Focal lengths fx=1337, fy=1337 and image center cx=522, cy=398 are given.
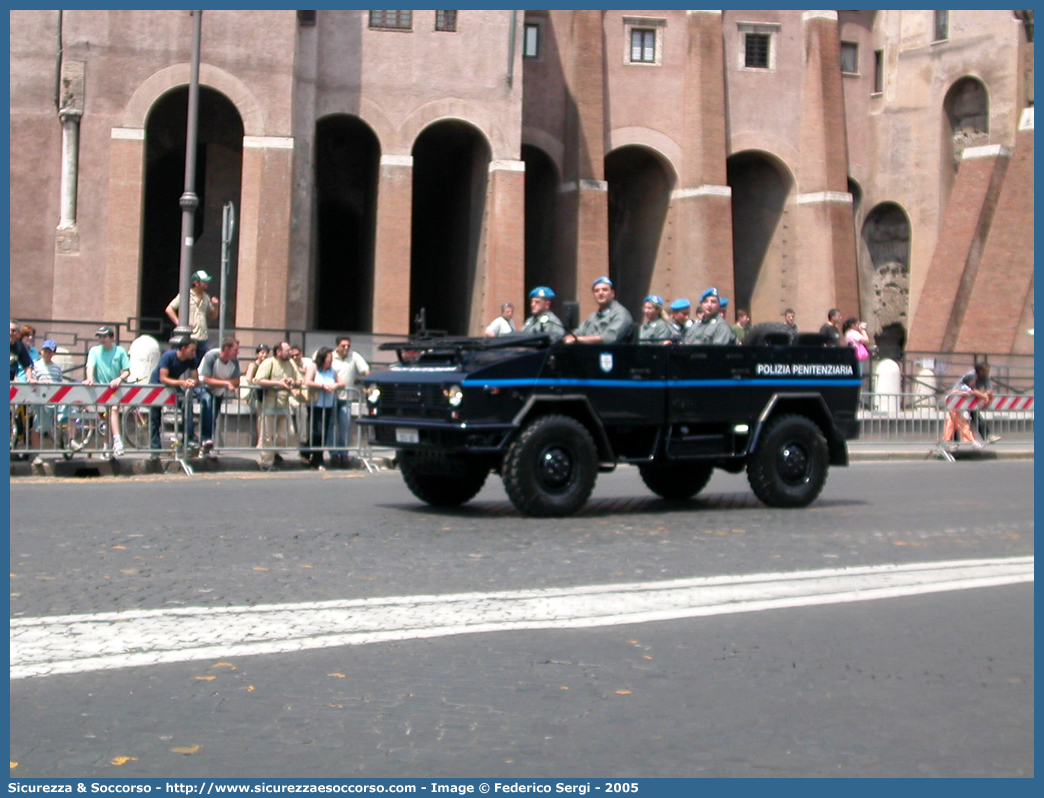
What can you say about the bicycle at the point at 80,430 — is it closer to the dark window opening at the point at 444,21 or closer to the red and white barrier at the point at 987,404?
the red and white barrier at the point at 987,404

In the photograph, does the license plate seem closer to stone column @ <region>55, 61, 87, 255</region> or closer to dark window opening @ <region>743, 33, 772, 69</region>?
stone column @ <region>55, 61, 87, 255</region>

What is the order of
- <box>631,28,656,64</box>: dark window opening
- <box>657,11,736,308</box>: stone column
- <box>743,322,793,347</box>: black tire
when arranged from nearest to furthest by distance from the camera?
<box>743,322,793,347</box>: black tire < <box>657,11,736,308</box>: stone column < <box>631,28,656,64</box>: dark window opening

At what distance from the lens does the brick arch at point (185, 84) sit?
27.9 metres

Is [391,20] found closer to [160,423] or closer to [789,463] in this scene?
[160,423]

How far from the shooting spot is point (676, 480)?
13.8 meters

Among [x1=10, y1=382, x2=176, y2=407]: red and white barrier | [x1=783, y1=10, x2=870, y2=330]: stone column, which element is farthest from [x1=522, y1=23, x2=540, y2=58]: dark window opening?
[x1=10, y1=382, x2=176, y2=407]: red and white barrier

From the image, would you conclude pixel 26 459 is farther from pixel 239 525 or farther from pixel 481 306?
pixel 481 306

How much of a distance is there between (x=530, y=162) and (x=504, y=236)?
537 cm

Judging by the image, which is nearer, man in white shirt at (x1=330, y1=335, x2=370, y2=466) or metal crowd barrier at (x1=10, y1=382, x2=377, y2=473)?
metal crowd barrier at (x1=10, y1=382, x2=377, y2=473)

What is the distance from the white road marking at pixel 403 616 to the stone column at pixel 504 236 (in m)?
22.7

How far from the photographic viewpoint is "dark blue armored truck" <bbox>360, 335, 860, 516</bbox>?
37.8 feet

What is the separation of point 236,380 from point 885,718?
13475 millimetres

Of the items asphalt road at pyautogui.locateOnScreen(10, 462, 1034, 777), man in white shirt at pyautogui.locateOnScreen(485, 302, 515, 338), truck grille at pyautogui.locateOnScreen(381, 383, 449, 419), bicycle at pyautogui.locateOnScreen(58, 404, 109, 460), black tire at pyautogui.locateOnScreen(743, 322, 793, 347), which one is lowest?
asphalt road at pyautogui.locateOnScreen(10, 462, 1034, 777)

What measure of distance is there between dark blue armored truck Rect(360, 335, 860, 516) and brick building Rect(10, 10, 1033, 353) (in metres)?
17.1
